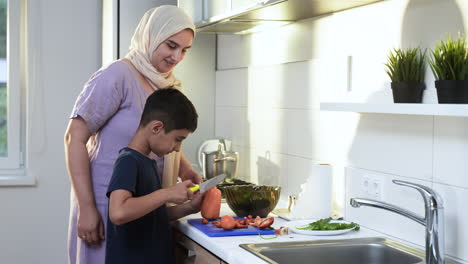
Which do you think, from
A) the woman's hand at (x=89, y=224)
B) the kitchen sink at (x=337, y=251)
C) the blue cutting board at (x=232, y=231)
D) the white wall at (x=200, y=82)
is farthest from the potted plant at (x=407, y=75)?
the white wall at (x=200, y=82)

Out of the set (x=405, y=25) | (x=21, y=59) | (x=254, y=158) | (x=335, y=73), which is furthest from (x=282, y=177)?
(x=21, y=59)

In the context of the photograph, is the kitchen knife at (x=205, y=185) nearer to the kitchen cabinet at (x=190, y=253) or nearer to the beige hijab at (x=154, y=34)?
the kitchen cabinet at (x=190, y=253)

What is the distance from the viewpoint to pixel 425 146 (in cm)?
182

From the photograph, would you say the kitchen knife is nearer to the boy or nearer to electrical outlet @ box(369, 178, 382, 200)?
the boy

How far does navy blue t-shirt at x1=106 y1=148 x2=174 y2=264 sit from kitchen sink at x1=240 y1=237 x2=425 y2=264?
0.33m

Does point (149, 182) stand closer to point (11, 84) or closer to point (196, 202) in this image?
point (196, 202)

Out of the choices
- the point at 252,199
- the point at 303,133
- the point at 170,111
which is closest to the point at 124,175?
the point at 170,111

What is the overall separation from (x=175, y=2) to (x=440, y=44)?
190cm

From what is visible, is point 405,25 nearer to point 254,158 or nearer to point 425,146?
point 425,146

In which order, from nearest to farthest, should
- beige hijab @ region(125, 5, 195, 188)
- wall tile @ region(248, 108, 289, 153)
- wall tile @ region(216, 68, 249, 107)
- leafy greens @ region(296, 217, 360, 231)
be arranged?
leafy greens @ region(296, 217, 360, 231) < beige hijab @ region(125, 5, 195, 188) < wall tile @ region(248, 108, 289, 153) < wall tile @ region(216, 68, 249, 107)

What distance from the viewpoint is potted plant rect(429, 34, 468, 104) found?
155cm

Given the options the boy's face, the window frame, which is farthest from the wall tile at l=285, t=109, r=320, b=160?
the window frame

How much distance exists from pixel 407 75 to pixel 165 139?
2.33ft

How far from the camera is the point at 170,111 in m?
1.97
